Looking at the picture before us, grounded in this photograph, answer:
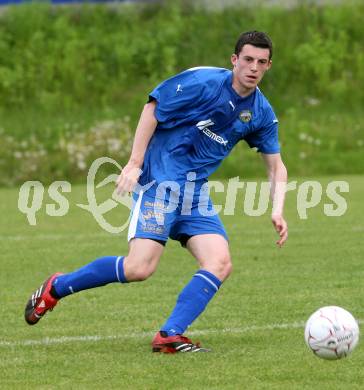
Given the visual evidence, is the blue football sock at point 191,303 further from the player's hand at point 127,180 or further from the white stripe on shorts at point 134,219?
the player's hand at point 127,180

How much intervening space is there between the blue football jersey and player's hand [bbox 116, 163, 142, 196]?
0.40m

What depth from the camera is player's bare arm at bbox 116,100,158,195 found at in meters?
6.41

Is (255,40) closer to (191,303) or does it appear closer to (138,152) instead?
(138,152)

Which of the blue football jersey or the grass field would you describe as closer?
the grass field

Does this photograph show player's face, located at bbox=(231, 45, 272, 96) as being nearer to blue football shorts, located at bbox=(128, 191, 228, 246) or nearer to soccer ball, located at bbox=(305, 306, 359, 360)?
blue football shorts, located at bbox=(128, 191, 228, 246)

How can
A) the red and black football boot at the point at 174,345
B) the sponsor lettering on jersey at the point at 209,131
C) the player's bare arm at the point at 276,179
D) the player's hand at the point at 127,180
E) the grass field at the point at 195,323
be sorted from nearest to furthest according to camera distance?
the grass field at the point at 195,323
the player's hand at the point at 127,180
the red and black football boot at the point at 174,345
the sponsor lettering on jersey at the point at 209,131
the player's bare arm at the point at 276,179

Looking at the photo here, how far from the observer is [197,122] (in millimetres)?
6910

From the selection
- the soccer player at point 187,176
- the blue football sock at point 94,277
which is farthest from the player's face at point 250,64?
the blue football sock at point 94,277

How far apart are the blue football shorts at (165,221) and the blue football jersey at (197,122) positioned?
0.46 ft

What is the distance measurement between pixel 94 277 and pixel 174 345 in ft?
2.25

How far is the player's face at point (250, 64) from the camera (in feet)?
21.9

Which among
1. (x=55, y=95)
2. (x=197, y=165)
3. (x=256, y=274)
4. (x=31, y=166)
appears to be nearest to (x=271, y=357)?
(x=197, y=165)

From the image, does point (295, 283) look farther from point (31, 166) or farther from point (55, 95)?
point (55, 95)

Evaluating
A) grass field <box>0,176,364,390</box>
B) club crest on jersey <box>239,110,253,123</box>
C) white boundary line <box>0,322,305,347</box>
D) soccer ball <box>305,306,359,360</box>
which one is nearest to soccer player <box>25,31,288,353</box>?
club crest on jersey <box>239,110,253,123</box>
